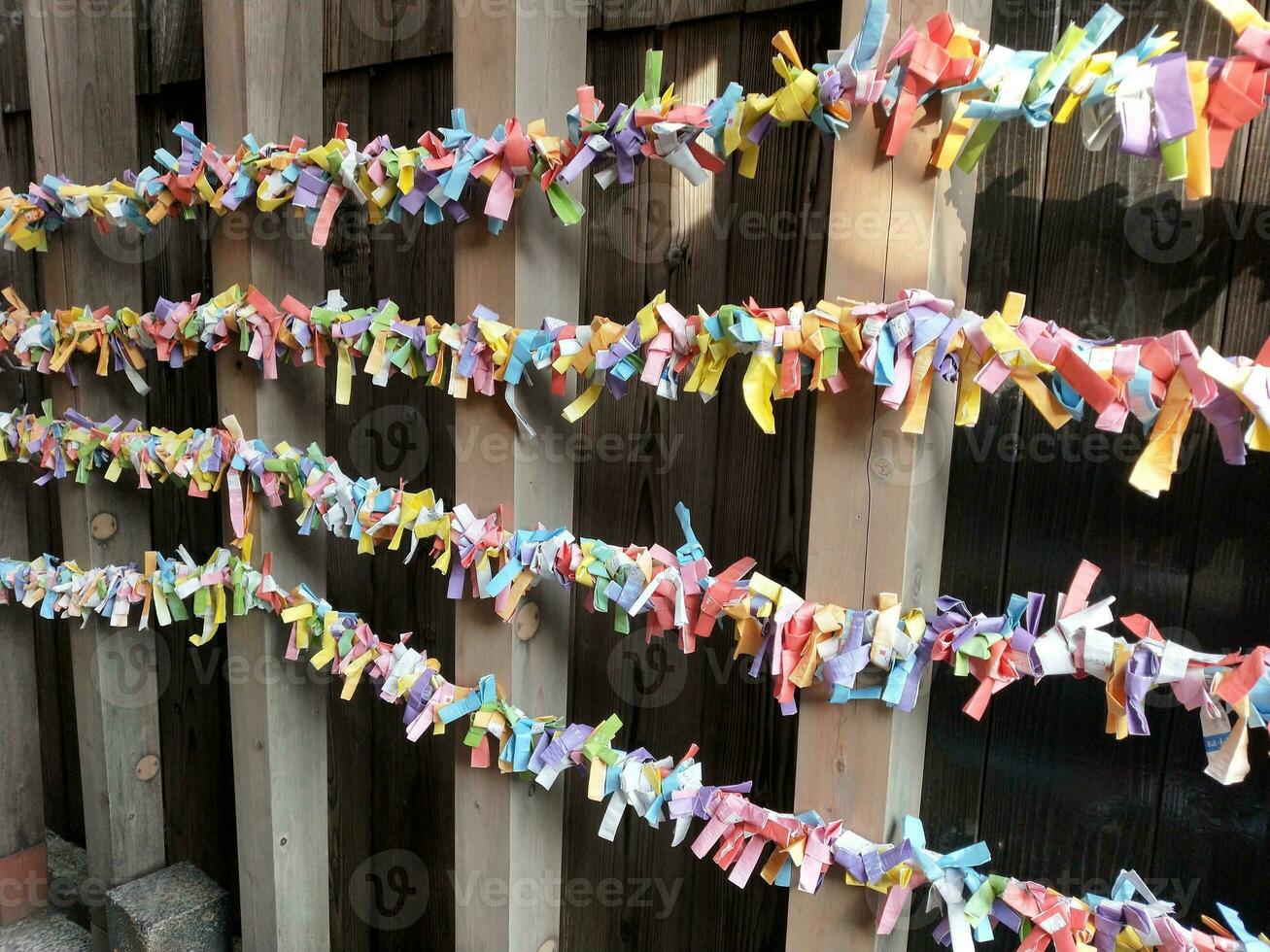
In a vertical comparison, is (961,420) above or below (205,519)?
above

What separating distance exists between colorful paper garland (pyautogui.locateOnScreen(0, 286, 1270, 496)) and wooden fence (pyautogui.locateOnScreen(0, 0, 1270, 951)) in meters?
0.06

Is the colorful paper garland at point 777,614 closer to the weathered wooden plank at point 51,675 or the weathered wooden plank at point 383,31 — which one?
the weathered wooden plank at point 383,31

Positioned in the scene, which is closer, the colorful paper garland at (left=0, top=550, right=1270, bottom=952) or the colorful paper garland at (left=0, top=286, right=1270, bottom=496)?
the colorful paper garland at (left=0, top=286, right=1270, bottom=496)

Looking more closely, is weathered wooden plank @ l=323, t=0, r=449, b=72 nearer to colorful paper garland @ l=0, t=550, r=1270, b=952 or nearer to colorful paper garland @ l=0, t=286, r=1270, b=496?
colorful paper garland @ l=0, t=286, r=1270, b=496

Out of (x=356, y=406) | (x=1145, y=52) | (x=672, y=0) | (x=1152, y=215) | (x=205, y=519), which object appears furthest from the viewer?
(x=205, y=519)

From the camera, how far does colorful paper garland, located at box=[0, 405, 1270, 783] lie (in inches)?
29.1

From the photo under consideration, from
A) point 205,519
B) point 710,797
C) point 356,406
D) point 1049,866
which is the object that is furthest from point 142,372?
point 1049,866

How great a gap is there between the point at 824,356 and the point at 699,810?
0.51m

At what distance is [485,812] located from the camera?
121 centimetres

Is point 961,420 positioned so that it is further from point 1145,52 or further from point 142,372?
point 142,372

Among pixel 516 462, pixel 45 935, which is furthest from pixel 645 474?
pixel 45 935

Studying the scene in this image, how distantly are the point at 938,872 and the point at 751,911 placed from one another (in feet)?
1.63

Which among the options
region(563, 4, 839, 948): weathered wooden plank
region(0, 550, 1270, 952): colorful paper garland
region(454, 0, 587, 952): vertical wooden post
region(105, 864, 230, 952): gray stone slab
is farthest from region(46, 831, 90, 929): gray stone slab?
region(563, 4, 839, 948): weathered wooden plank

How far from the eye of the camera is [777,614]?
2.94 ft
